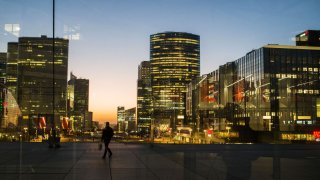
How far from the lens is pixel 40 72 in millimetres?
34469

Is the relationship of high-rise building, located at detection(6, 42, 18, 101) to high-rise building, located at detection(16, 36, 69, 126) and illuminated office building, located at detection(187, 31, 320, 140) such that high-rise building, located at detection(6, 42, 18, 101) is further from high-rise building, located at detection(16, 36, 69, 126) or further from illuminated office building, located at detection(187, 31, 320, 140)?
illuminated office building, located at detection(187, 31, 320, 140)

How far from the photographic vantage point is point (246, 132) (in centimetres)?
10681

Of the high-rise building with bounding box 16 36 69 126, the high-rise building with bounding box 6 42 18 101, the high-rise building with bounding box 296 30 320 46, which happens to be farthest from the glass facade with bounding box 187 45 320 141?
the high-rise building with bounding box 6 42 18 101

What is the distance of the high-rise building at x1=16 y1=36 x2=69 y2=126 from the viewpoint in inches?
1113

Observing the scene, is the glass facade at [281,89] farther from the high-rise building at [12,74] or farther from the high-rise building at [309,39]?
the high-rise building at [12,74]

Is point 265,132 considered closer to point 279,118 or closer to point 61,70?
point 279,118

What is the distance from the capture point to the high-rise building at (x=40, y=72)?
28266mm

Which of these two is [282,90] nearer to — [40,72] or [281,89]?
[281,89]

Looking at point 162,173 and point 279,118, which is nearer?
point 162,173

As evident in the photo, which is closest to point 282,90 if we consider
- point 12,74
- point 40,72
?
point 12,74

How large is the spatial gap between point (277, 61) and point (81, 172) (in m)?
97.4

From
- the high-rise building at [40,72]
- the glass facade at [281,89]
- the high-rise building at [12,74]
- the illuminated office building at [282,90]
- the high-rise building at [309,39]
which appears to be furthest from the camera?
the high-rise building at [309,39]

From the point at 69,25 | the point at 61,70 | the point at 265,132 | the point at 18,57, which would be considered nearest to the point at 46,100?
the point at 61,70

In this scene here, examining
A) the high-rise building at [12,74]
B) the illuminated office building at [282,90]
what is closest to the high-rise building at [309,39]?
the illuminated office building at [282,90]
